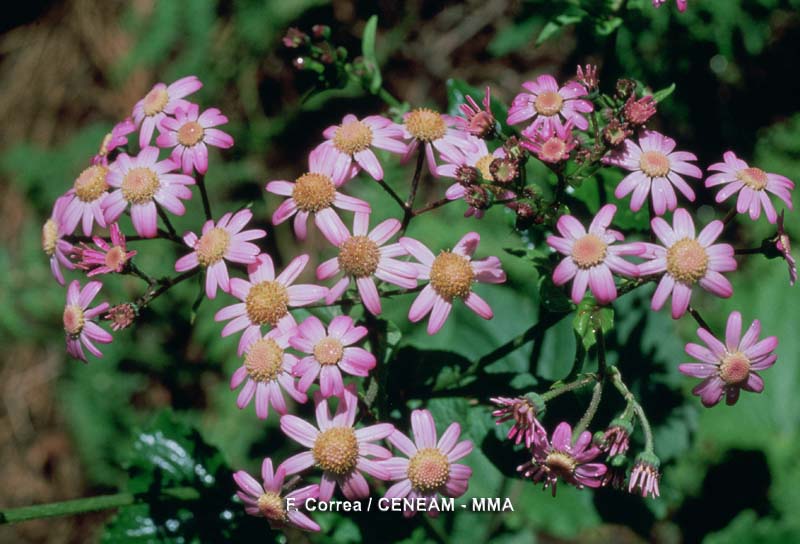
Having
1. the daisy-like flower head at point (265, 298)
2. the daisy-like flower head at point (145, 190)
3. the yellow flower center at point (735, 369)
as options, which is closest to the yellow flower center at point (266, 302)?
the daisy-like flower head at point (265, 298)

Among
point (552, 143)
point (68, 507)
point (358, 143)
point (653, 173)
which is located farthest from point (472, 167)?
point (68, 507)

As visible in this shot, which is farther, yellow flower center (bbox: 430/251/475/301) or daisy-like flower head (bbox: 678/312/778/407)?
yellow flower center (bbox: 430/251/475/301)

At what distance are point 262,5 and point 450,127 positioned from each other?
9.45 ft

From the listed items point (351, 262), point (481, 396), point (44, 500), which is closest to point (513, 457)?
point (481, 396)

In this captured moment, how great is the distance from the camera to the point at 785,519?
3.84 m

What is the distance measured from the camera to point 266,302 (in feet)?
7.40

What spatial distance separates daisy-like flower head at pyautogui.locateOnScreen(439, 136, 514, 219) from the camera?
2.19m

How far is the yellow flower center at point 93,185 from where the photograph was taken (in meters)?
2.52

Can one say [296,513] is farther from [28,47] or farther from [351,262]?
[28,47]

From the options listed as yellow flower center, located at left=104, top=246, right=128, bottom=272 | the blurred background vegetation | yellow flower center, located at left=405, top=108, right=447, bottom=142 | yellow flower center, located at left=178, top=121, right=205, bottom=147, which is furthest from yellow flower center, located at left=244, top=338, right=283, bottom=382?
yellow flower center, located at left=405, top=108, right=447, bottom=142

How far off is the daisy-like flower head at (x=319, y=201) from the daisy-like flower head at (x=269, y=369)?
312 mm

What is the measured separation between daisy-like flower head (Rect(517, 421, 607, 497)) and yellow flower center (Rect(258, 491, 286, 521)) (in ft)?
2.52

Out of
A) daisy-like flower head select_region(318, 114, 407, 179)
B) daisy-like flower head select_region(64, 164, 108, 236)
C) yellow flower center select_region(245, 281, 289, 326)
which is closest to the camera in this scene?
yellow flower center select_region(245, 281, 289, 326)

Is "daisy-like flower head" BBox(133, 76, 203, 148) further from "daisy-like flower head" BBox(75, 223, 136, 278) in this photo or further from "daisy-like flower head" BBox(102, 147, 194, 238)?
"daisy-like flower head" BBox(75, 223, 136, 278)
